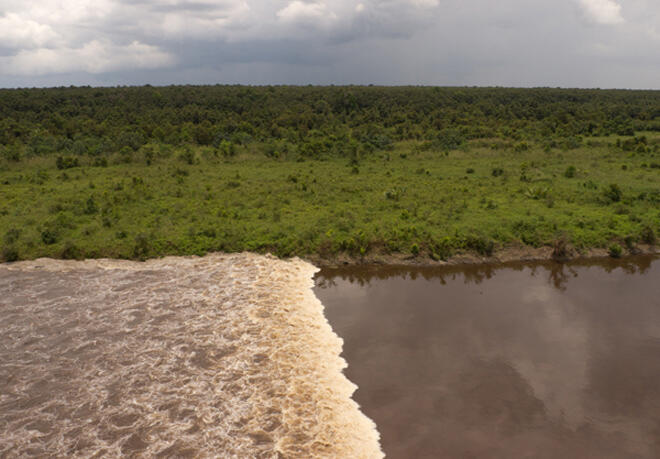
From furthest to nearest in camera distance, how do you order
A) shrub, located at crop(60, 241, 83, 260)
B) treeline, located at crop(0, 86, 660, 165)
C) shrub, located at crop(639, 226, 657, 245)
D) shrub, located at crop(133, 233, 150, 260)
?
treeline, located at crop(0, 86, 660, 165)
shrub, located at crop(639, 226, 657, 245)
shrub, located at crop(133, 233, 150, 260)
shrub, located at crop(60, 241, 83, 260)

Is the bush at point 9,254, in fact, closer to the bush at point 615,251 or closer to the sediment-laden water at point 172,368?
the sediment-laden water at point 172,368

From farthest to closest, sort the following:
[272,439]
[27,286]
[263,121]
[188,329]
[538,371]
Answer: [263,121] < [27,286] < [188,329] < [538,371] < [272,439]

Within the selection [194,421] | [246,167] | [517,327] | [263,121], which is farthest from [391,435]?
[263,121]

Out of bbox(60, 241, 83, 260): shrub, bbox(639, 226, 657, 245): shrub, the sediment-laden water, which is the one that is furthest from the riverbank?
bbox(60, 241, 83, 260): shrub

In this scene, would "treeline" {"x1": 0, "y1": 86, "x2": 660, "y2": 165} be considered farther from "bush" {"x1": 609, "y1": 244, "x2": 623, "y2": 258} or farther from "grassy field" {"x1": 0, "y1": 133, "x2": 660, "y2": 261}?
"bush" {"x1": 609, "y1": 244, "x2": 623, "y2": 258}

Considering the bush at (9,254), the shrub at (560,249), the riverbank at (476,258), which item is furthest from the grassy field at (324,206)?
the riverbank at (476,258)

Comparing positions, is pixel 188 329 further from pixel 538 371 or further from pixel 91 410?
pixel 538 371
